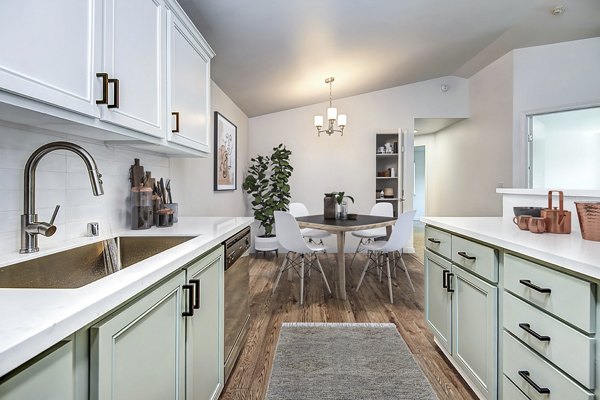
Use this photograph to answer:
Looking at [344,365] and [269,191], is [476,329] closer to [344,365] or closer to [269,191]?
[344,365]

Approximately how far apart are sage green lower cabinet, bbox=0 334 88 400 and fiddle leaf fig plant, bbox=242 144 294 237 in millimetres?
4086

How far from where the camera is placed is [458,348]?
1797 millimetres

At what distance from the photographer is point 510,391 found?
133 cm

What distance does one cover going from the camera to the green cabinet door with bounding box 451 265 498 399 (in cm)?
145

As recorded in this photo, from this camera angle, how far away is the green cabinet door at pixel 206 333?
1237mm

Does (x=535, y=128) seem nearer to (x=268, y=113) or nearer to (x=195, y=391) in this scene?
(x=268, y=113)

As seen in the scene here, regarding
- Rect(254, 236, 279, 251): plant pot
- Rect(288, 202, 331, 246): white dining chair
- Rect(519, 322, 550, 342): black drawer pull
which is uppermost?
Rect(288, 202, 331, 246): white dining chair

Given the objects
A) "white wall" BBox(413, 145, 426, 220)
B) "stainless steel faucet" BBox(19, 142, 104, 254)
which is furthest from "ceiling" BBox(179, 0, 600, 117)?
"white wall" BBox(413, 145, 426, 220)

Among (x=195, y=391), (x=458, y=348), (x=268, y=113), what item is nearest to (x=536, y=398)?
A: (x=458, y=348)

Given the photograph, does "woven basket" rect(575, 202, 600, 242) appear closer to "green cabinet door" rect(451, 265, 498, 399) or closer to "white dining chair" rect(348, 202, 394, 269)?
"green cabinet door" rect(451, 265, 498, 399)

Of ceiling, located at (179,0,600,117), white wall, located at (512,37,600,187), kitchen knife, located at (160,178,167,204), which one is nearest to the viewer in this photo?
kitchen knife, located at (160,178,167,204)

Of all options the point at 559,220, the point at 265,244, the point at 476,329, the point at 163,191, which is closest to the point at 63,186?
the point at 163,191

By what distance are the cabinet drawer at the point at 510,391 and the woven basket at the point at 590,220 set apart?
0.69 m

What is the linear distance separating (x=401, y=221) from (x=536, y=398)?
1.98 metres
